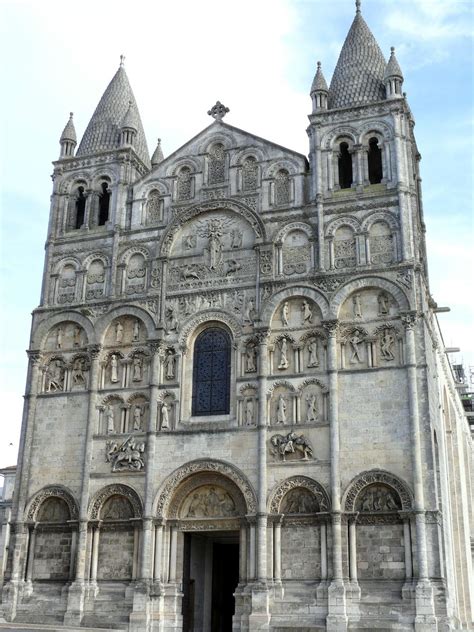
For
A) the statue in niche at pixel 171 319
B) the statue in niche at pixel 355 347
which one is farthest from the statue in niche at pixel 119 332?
the statue in niche at pixel 355 347

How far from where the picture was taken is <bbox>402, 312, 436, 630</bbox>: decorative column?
22.1 metres

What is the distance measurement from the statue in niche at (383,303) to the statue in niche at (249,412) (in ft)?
16.8

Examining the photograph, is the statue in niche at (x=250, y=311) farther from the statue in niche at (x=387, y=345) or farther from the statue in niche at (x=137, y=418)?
the statue in niche at (x=137, y=418)

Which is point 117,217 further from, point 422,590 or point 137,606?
point 422,590

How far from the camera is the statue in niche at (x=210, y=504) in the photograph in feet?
84.9

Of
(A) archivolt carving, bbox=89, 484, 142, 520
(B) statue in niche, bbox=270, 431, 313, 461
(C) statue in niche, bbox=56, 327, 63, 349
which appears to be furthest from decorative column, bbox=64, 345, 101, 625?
(B) statue in niche, bbox=270, 431, 313, 461

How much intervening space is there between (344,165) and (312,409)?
937cm

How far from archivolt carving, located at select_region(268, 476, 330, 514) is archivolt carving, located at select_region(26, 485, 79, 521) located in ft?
23.2

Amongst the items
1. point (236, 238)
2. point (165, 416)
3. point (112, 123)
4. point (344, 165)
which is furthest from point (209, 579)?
point (112, 123)

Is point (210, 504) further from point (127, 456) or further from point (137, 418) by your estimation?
point (137, 418)

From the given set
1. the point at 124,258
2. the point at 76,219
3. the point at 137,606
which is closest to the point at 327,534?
the point at 137,606

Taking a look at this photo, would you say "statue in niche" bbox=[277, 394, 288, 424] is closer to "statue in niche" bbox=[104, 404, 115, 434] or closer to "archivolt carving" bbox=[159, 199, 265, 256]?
"statue in niche" bbox=[104, 404, 115, 434]

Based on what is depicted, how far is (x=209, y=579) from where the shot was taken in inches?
1104

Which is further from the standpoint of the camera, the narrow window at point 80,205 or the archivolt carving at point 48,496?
the narrow window at point 80,205
